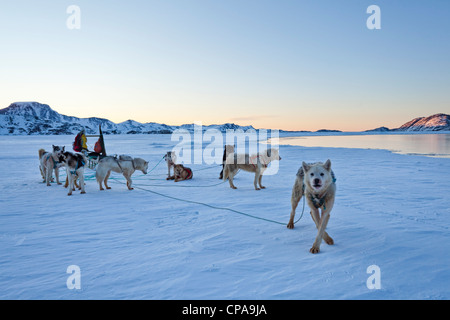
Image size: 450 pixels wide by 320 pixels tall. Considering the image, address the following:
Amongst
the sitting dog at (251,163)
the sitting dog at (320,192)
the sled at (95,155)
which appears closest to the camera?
the sitting dog at (320,192)

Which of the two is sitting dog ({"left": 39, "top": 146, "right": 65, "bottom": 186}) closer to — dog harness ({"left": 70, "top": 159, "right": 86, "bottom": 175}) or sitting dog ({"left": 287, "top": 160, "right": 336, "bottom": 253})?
dog harness ({"left": 70, "top": 159, "right": 86, "bottom": 175})

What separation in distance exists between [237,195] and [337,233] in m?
3.39

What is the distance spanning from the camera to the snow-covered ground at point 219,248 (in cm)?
266

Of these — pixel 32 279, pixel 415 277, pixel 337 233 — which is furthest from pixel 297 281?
pixel 32 279

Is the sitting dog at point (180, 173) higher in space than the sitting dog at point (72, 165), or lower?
lower

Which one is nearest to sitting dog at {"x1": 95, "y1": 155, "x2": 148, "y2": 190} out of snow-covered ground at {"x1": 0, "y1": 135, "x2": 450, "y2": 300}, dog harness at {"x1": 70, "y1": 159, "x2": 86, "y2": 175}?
dog harness at {"x1": 70, "y1": 159, "x2": 86, "y2": 175}

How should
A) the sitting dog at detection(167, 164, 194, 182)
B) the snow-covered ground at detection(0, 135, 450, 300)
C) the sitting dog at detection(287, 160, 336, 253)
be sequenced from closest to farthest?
the snow-covered ground at detection(0, 135, 450, 300)
the sitting dog at detection(287, 160, 336, 253)
the sitting dog at detection(167, 164, 194, 182)

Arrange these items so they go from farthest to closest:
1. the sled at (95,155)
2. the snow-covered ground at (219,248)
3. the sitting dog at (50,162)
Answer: the sled at (95,155), the sitting dog at (50,162), the snow-covered ground at (219,248)

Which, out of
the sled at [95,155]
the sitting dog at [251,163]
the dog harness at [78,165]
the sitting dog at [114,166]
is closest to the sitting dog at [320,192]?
the sitting dog at [251,163]

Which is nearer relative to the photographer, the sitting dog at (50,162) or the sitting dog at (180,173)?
the sitting dog at (50,162)

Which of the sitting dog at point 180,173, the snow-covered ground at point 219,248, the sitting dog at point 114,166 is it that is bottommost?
the snow-covered ground at point 219,248

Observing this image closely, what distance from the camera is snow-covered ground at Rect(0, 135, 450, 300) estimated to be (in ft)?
8.72

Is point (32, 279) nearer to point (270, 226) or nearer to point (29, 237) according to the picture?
point (29, 237)

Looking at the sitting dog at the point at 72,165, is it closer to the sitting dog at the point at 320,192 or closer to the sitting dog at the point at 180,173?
the sitting dog at the point at 180,173
